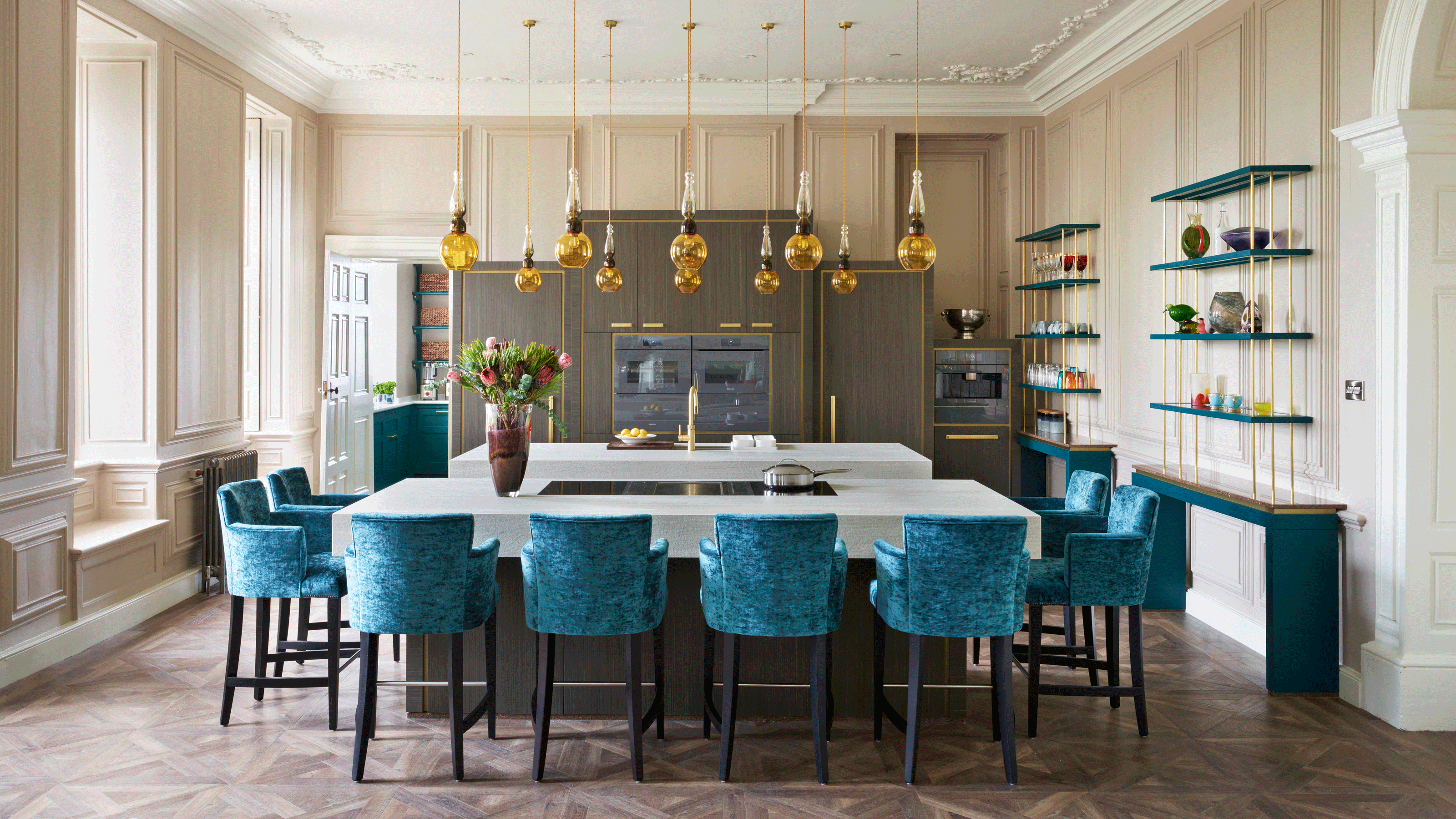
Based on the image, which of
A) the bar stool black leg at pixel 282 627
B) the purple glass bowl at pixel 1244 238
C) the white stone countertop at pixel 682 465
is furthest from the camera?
the white stone countertop at pixel 682 465

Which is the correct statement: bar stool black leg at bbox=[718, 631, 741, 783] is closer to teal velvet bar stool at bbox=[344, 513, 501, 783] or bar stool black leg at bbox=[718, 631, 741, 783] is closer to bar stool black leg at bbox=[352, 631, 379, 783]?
teal velvet bar stool at bbox=[344, 513, 501, 783]

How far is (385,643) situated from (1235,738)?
11.9ft

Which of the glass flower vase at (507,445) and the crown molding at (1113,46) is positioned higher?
the crown molding at (1113,46)

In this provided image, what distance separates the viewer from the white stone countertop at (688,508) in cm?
305

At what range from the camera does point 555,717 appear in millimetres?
3416

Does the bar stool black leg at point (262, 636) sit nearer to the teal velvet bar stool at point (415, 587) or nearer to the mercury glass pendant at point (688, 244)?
the teal velvet bar stool at point (415, 587)

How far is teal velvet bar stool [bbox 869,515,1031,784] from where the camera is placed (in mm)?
2693

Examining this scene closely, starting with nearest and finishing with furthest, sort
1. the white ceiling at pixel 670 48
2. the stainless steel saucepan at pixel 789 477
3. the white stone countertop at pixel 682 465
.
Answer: the stainless steel saucepan at pixel 789 477 → the white stone countertop at pixel 682 465 → the white ceiling at pixel 670 48

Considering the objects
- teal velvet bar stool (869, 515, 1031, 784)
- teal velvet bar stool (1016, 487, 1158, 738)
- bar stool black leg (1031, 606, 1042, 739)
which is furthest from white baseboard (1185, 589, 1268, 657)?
teal velvet bar stool (869, 515, 1031, 784)

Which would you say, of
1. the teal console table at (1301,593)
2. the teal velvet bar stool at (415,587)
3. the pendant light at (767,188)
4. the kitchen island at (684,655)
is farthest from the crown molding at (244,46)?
the teal console table at (1301,593)

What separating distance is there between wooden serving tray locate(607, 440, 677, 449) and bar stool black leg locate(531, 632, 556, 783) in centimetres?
198

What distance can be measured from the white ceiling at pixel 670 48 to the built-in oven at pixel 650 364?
5.89ft

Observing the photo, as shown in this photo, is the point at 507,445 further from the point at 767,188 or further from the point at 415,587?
the point at 767,188

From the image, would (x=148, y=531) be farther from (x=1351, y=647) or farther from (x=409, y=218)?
(x=1351, y=647)
